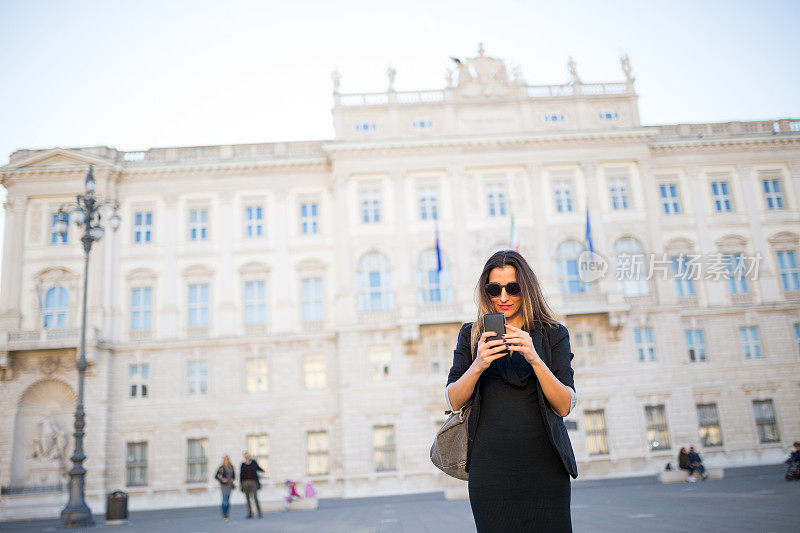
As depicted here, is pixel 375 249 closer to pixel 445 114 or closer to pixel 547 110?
pixel 445 114

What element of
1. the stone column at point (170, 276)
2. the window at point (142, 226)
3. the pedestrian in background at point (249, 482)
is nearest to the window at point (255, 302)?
the stone column at point (170, 276)

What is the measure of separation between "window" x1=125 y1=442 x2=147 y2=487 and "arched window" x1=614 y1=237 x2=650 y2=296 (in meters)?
23.6

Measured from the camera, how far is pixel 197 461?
28922mm

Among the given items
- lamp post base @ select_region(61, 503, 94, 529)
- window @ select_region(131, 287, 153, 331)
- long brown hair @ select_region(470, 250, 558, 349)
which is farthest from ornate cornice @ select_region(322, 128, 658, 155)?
long brown hair @ select_region(470, 250, 558, 349)

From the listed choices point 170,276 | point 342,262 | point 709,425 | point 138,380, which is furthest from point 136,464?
point 709,425

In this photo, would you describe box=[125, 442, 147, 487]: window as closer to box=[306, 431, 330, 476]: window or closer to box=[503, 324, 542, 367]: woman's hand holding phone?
box=[306, 431, 330, 476]: window

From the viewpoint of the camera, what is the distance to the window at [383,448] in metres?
28.3

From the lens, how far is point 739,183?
109 ft

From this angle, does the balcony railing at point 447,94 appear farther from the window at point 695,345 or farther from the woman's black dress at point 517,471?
the woman's black dress at point 517,471

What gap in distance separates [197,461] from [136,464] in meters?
2.72

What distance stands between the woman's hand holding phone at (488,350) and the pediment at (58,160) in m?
32.0

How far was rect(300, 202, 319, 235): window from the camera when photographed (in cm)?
3206

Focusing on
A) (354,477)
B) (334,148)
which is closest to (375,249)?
(334,148)

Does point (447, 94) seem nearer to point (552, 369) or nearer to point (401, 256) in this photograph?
point (401, 256)
